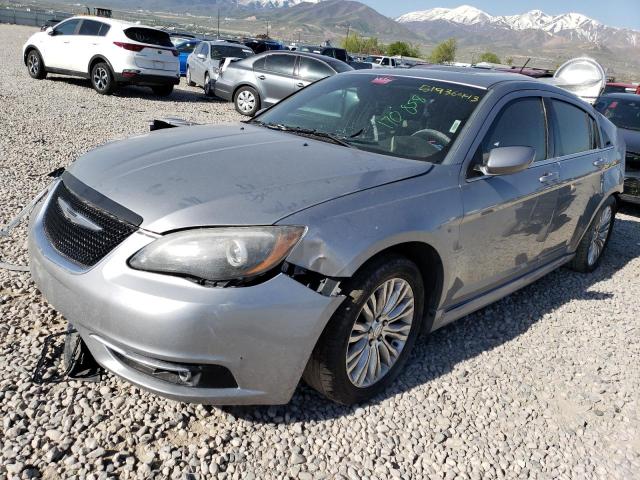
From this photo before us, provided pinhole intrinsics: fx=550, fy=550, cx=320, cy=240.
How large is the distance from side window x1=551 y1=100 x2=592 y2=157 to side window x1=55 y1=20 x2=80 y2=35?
40.6 feet

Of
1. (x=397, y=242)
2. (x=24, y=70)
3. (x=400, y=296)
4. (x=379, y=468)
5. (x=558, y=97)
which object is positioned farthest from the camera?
(x=24, y=70)

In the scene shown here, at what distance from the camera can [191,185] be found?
8.08 feet

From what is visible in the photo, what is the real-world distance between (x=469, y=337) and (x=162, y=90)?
12180mm

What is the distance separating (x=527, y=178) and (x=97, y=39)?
11828mm

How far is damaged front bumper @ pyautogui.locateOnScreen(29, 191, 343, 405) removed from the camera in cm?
213

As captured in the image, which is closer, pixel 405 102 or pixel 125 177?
pixel 125 177

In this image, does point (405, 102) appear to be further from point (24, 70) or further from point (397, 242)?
point (24, 70)

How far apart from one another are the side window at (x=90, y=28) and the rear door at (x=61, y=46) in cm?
20

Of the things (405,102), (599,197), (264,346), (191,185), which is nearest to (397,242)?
(264,346)

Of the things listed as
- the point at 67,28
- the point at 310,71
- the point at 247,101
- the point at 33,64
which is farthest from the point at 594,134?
the point at 33,64

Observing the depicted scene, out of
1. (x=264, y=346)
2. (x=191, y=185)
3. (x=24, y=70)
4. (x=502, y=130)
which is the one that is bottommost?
(x=24, y=70)

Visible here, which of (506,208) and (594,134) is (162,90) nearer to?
(594,134)

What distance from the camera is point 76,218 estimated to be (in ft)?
8.18

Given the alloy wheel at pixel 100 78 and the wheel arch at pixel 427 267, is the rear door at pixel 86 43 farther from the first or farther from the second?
the wheel arch at pixel 427 267
